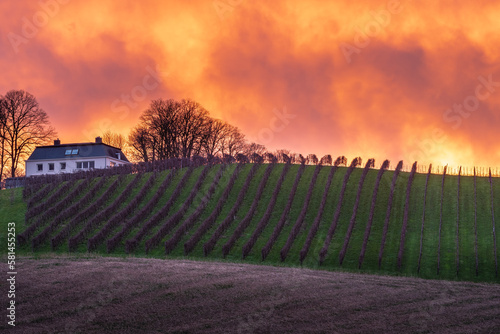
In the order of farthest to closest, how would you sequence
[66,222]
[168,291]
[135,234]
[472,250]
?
[66,222] < [135,234] < [472,250] < [168,291]

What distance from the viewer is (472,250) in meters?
43.2

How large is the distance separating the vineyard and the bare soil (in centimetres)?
1306

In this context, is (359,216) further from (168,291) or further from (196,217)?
(168,291)

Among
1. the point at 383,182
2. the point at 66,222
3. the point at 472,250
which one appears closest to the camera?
the point at 472,250

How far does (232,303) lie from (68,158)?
3053 inches

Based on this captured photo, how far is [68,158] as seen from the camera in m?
92.1

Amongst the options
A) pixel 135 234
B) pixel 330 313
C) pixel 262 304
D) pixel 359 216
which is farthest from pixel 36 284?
pixel 359 216

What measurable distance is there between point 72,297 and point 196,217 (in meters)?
30.7

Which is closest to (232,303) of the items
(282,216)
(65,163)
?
(282,216)

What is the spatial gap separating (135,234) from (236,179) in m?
16.3

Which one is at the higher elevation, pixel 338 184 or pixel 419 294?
pixel 338 184

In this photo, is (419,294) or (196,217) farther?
(196,217)

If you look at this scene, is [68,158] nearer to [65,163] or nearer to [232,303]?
[65,163]

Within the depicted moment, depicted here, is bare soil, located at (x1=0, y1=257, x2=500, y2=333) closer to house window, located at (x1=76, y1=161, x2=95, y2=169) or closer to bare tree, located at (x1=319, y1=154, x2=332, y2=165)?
bare tree, located at (x1=319, y1=154, x2=332, y2=165)
